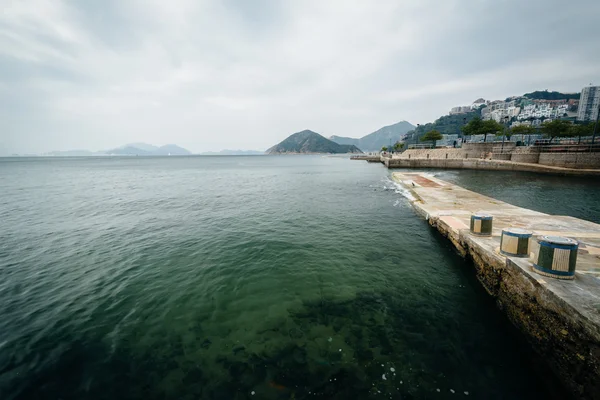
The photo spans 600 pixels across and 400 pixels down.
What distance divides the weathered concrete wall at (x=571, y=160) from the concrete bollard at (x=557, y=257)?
54665 millimetres

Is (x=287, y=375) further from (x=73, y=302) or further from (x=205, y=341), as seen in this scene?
(x=73, y=302)

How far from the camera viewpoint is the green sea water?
583 centimetres

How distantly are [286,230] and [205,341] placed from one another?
1022 centimetres

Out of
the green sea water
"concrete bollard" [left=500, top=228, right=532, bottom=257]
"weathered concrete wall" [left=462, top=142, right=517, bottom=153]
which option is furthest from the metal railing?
"concrete bollard" [left=500, top=228, right=532, bottom=257]

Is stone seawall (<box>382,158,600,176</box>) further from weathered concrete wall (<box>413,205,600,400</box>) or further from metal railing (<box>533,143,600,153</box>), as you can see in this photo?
weathered concrete wall (<box>413,205,600,400</box>)

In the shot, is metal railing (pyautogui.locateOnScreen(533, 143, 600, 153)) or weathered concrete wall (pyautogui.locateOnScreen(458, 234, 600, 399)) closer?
weathered concrete wall (pyautogui.locateOnScreen(458, 234, 600, 399))

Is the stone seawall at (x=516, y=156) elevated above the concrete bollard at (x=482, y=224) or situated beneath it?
elevated above

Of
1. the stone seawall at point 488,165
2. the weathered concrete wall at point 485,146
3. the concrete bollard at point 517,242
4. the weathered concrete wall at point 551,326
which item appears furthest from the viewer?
the weathered concrete wall at point 485,146

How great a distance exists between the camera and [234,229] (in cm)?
1728

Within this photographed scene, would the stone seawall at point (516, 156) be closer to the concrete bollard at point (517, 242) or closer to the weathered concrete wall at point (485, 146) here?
the weathered concrete wall at point (485, 146)

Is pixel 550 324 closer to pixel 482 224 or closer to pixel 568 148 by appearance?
pixel 482 224

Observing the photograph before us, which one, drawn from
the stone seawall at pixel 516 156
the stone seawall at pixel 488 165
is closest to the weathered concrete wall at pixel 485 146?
the stone seawall at pixel 516 156

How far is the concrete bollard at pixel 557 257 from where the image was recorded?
20.9 feet

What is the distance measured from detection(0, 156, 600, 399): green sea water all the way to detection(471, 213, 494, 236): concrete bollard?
5.26ft
